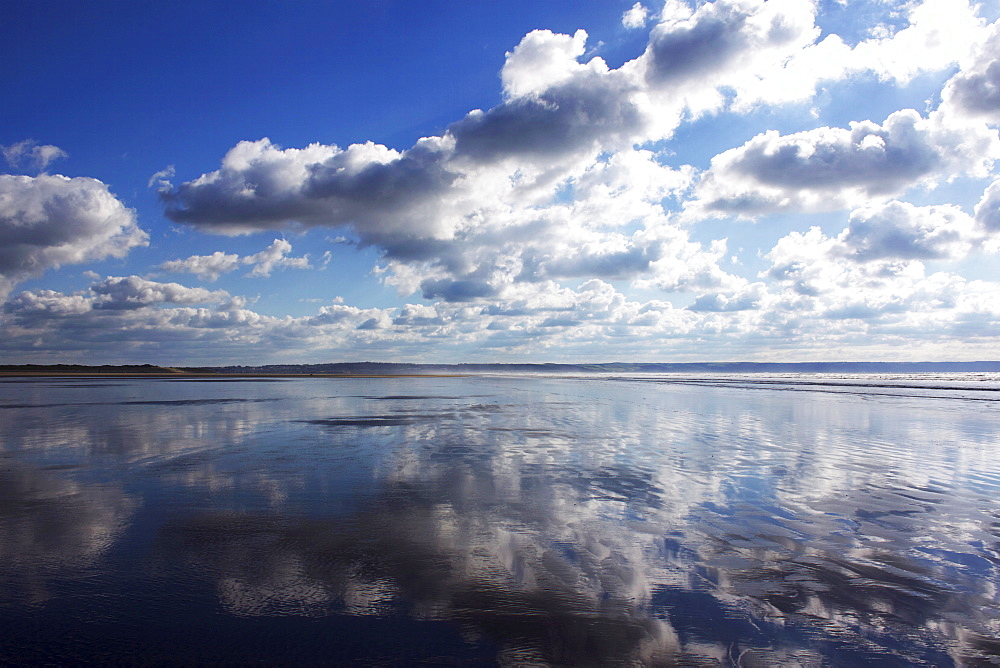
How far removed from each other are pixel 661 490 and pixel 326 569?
6766 mm

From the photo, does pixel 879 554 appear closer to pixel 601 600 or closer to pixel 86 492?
pixel 601 600

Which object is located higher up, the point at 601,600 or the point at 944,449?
the point at 601,600

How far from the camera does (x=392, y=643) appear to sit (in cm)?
481

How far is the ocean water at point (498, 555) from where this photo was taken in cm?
487

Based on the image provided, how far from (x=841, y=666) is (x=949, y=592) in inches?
101

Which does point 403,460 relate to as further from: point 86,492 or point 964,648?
point 964,648

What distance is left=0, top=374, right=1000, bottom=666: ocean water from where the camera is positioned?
4867 mm

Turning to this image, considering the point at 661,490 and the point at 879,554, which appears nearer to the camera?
the point at 879,554

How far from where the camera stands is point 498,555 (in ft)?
23.4

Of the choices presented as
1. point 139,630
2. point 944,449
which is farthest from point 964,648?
point 944,449

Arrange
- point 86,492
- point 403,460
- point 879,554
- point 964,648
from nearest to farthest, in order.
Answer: point 964,648 < point 879,554 < point 86,492 < point 403,460

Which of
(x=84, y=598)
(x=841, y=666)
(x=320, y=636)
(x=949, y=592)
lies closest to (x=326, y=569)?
(x=320, y=636)

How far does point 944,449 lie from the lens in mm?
16266

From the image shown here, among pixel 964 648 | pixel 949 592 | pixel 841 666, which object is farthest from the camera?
pixel 949 592
